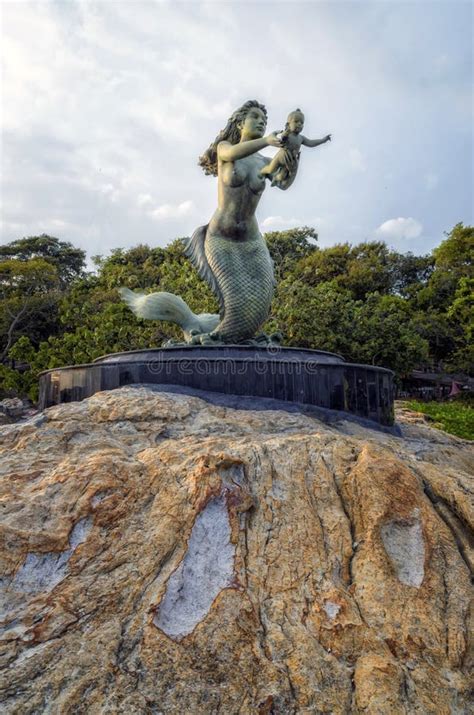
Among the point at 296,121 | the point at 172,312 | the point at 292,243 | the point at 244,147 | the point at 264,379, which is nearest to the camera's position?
the point at 264,379

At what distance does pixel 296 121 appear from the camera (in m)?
5.17

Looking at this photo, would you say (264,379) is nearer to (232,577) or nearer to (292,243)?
(232,577)

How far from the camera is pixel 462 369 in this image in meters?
21.4

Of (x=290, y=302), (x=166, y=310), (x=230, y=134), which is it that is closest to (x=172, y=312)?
(x=166, y=310)

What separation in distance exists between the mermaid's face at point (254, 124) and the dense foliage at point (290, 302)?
7.62 metres

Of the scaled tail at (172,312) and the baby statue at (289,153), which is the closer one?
the baby statue at (289,153)

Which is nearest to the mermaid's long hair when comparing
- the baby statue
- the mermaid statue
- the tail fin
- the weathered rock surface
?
the mermaid statue

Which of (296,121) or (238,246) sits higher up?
(296,121)

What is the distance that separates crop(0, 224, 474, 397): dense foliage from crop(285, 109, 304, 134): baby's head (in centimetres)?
879

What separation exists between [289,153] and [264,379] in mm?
2264

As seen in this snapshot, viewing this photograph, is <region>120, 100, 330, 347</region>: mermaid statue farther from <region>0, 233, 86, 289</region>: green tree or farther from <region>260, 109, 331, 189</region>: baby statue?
<region>0, 233, 86, 289</region>: green tree

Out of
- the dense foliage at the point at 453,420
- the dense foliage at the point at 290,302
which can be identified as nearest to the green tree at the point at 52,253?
the dense foliage at the point at 290,302

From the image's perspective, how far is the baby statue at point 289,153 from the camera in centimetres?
518

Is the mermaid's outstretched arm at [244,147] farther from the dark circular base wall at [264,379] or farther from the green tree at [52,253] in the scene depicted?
the green tree at [52,253]
